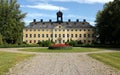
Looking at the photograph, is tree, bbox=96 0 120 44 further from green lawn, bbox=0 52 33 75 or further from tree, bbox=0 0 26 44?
green lawn, bbox=0 52 33 75

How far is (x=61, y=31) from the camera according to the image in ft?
351

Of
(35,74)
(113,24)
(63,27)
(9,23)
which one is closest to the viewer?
(35,74)

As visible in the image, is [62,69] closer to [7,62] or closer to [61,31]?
[7,62]

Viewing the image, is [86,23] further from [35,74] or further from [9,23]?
[35,74]

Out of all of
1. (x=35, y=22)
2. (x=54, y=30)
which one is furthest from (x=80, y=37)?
(x=35, y=22)

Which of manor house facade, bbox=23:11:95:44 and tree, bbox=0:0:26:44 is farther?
manor house facade, bbox=23:11:95:44

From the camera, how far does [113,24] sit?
62531 mm

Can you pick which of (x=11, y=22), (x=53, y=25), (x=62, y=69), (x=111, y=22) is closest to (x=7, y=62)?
(x=62, y=69)

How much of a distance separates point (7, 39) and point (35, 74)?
63554mm

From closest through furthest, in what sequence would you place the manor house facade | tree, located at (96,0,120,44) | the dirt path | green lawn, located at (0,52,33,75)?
the dirt path, green lawn, located at (0,52,33,75), tree, located at (96,0,120,44), the manor house facade

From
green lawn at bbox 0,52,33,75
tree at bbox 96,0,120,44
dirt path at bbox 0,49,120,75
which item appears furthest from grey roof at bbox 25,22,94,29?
dirt path at bbox 0,49,120,75

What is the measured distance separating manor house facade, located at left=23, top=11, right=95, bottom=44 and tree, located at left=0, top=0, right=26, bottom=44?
28.3m

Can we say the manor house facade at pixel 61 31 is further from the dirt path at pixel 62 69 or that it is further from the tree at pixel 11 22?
the dirt path at pixel 62 69

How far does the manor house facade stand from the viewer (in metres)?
106
